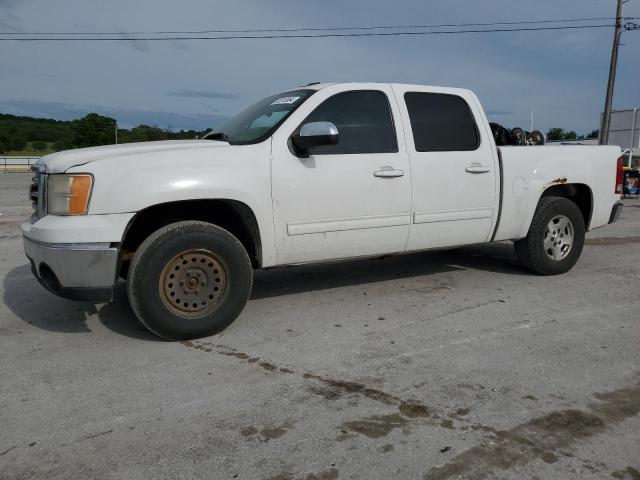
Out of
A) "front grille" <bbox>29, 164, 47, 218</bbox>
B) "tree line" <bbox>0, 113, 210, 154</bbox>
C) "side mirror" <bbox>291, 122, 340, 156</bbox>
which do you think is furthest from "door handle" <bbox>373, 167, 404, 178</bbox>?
"tree line" <bbox>0, 113, 210, 154</bbox>

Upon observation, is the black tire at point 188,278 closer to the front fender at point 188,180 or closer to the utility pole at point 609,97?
the front fender at point 188,180

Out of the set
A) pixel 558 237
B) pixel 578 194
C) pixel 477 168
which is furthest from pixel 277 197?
pixel 578 194

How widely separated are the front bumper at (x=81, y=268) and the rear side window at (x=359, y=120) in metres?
1.77

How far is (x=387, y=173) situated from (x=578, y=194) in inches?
112

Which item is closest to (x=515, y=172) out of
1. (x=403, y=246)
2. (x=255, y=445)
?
(x=403, y=246)

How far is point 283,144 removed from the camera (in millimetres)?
4332

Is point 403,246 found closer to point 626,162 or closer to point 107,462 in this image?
point 107,462

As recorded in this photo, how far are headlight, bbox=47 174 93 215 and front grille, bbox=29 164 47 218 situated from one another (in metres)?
0.24

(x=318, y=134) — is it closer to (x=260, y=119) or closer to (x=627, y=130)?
(x=260, y=119)

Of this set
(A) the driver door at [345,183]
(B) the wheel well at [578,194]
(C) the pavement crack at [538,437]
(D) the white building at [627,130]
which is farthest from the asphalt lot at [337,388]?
(D) the white building at [627,130]

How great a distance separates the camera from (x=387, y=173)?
186 inches

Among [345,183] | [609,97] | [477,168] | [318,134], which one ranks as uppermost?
[609,97]

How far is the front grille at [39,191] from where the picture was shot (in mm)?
4008

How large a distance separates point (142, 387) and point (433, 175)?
2.98 metres
